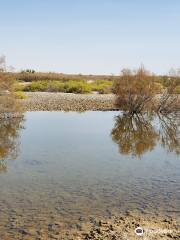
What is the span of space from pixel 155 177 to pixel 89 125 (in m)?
10.5

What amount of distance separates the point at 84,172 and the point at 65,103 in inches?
810

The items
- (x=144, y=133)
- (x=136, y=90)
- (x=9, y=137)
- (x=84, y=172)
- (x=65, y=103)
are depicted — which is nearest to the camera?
(x=84, y=172)

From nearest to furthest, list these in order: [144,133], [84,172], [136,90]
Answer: [84,172] → [144,133] → [136,90]

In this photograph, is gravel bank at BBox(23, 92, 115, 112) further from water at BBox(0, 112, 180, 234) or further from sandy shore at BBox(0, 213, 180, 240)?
sandy shore at BBox(0, 213, 180, 240)

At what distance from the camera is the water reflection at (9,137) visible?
46.5 feet

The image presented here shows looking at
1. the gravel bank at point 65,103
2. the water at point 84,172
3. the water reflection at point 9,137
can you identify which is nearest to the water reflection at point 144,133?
the water at point 84,172

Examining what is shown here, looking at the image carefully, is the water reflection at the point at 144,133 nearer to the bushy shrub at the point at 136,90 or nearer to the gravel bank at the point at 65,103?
the bushy shrub at the point at 136,90

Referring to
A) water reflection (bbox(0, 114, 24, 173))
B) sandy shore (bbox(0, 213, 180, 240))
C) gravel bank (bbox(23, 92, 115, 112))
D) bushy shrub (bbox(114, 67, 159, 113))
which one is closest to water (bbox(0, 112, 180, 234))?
water reflection (bbox(0, 114, 24, 173))

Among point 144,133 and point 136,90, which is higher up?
point 136,90

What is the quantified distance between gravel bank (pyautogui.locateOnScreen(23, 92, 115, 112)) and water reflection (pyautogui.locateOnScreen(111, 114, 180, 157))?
4.93 m

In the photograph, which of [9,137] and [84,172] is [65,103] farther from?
[84,172]

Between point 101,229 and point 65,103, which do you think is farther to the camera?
point 65,103

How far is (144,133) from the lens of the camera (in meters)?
19.4

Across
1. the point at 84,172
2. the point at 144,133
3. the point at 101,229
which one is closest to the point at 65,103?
the point at 144,133
